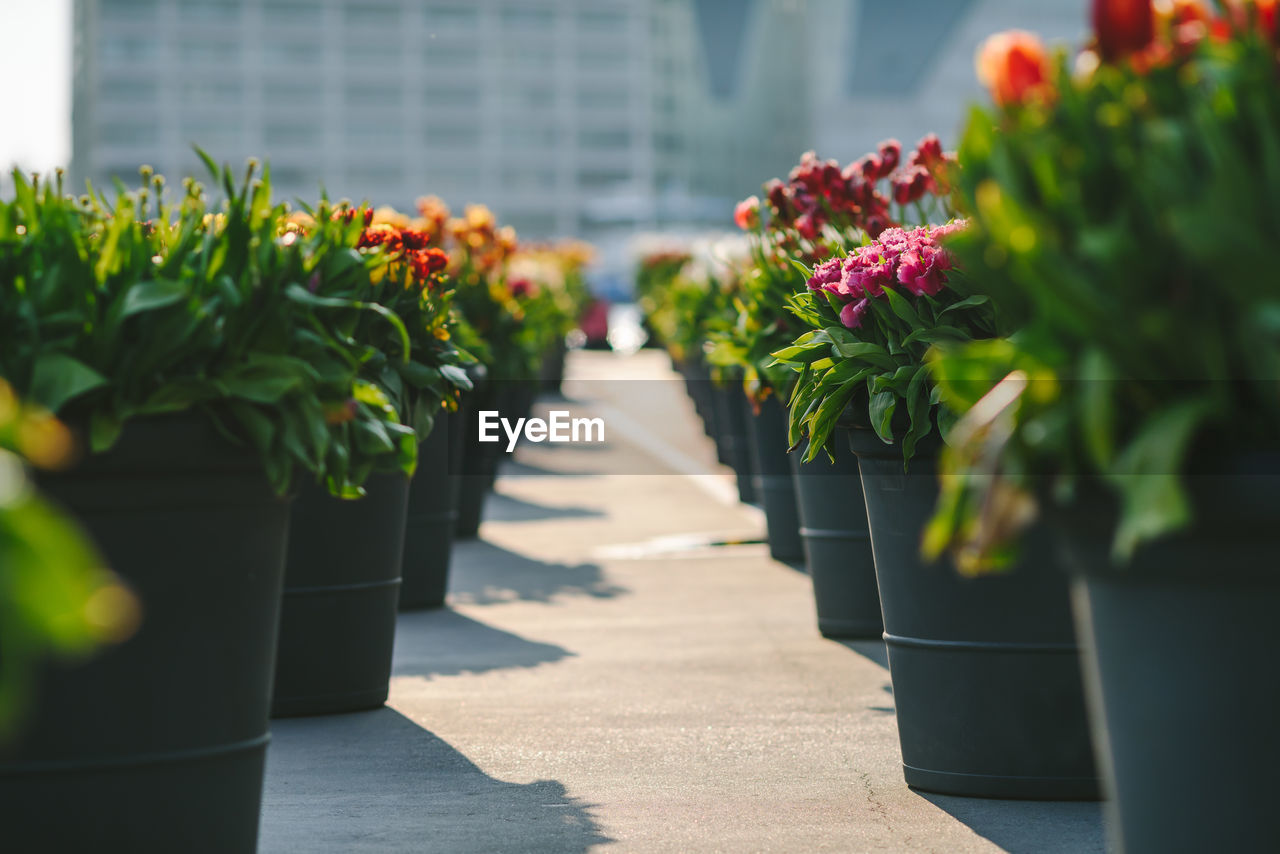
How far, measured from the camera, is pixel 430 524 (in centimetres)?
720

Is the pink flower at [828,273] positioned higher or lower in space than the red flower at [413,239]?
lower

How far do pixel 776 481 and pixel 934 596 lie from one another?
449 cm

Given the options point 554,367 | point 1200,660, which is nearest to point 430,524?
point 1200,660

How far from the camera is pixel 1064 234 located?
2.22 m

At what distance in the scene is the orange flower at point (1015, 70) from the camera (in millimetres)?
2330

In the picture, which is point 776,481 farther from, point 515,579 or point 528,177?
point 528,177

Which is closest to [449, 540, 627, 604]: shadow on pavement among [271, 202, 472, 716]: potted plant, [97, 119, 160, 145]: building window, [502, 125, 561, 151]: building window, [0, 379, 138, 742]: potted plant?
[271, 202, 472, 716]: potted plant

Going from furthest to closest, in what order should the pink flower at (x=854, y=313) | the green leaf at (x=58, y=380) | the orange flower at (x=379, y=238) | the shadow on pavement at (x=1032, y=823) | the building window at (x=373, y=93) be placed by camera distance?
the building window at (x=373, y=93)
the orange flower at (x=379, y=238)
the pink flower at (x=854, y=313)
the shadow on pavement at (x=1032, y=823)
the green leaf at (x=58, y=380)

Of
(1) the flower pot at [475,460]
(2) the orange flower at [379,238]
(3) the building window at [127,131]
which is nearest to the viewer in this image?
(2) the orange flower at [379,238]

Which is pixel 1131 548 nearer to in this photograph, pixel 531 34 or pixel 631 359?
pixel 631 359

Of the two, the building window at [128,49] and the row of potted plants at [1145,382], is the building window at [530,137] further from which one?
the row of potted plants at [1145,382]

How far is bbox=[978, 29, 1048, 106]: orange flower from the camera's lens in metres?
2.33

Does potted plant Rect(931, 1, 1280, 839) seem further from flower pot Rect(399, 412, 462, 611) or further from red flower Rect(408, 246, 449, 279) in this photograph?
flower pot Rect(399, 412, 462, 611)

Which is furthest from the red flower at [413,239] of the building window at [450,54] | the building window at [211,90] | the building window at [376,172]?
the building window at [450,54]
